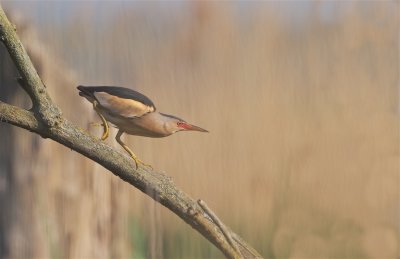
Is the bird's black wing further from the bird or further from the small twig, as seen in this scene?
the small twig

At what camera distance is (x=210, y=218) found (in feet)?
2.91

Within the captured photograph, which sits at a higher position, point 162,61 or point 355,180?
point 162,61

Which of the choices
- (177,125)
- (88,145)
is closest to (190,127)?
(177,125)

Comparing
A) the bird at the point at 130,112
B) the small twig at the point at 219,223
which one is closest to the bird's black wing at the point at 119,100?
the bird at the point at 130,112

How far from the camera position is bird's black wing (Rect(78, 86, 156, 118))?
34.1 inches

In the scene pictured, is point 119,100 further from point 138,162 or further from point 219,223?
point 219,223

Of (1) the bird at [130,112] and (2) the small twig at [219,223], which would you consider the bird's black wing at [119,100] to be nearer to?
(1) the bird at [130,112]

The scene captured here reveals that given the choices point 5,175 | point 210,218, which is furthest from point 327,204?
point 5,175

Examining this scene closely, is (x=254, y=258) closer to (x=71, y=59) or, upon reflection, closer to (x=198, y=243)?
(x=198, y=243)

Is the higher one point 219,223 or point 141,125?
point 141,125

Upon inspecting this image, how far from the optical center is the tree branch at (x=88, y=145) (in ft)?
2.71

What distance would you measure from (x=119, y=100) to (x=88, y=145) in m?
0.06

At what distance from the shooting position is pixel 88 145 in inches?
33.1

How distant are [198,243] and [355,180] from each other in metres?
0.21
